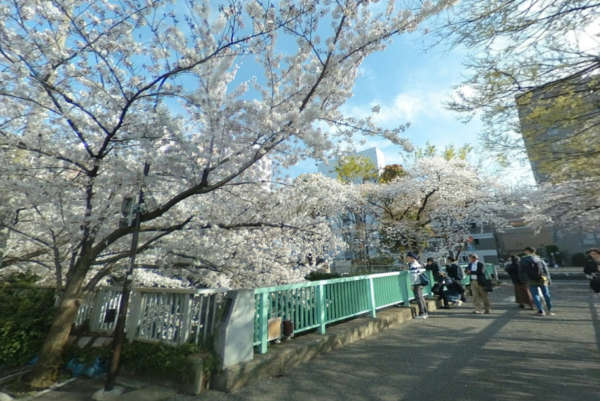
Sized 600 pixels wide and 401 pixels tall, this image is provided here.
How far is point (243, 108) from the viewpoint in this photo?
4109 mm

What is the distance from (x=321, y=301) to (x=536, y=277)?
536 cm

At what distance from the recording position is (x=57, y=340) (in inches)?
145

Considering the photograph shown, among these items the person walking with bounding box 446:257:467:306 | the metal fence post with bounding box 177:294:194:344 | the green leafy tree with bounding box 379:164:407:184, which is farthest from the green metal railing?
the green leafy tree with bounding box 379:164:407:184

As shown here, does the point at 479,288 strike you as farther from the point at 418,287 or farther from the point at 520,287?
the point at 418,287

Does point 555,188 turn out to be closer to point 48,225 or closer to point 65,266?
point 48,225

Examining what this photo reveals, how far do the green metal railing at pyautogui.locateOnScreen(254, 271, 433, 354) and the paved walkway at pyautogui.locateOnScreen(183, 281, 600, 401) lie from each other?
2.06 feet

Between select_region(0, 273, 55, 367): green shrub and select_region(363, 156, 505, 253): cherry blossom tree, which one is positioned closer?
select_region(0, 273, 55, 367): green shrub

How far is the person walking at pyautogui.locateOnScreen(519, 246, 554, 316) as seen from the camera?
20.4ft

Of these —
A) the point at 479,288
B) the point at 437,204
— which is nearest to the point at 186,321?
the point at 479,288

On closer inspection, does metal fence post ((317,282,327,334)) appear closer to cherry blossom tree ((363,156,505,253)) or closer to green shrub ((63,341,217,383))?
green shrub ((63,341,217,383))

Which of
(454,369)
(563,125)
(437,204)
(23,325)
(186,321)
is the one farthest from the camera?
(437,204)

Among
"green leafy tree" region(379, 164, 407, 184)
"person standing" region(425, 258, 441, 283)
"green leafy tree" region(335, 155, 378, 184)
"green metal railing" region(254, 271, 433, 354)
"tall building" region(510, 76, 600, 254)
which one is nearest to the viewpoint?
"green metal railing" region(254, 271, 433, 354)

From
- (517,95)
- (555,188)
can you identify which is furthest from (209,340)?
(555,188)

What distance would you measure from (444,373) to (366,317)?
8.87 feet
